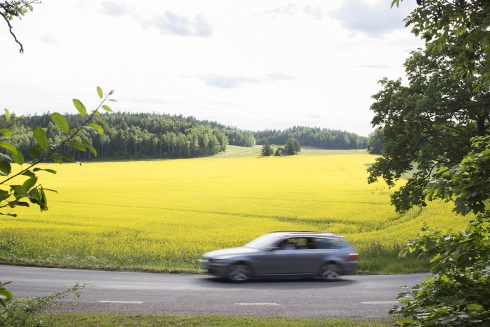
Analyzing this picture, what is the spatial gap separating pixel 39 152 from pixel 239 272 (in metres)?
14.6

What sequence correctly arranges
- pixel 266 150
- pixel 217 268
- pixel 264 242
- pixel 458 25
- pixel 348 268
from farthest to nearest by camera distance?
pixel 266 150, pixel 348 268, pixel 264 242, pixel 217 268, pixel 458 25

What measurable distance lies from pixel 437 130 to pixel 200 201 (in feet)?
78.3

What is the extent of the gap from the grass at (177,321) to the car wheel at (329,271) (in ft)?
18.8

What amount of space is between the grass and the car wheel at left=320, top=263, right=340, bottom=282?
574 centimetres

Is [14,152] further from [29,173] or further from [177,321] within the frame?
[177,321]

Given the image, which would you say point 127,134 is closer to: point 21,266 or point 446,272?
point 21,266

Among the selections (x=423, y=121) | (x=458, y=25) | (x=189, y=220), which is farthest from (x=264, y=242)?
(x=189, y=220)

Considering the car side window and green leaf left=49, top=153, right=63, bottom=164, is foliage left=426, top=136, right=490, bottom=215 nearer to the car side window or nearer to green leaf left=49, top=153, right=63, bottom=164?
green leaf left=49, top=153, right=63, bottom=164

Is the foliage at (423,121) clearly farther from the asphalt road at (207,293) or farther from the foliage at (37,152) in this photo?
the foliage at (37,152)

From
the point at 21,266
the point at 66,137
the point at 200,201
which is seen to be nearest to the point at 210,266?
the point at 21,266

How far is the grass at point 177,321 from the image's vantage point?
10312 millimetres

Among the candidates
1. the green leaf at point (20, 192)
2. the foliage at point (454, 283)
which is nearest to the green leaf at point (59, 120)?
the green leaf at point (20, 192)

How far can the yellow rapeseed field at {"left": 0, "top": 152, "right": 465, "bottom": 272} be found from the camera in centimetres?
2106

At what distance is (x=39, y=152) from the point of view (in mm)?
2059
